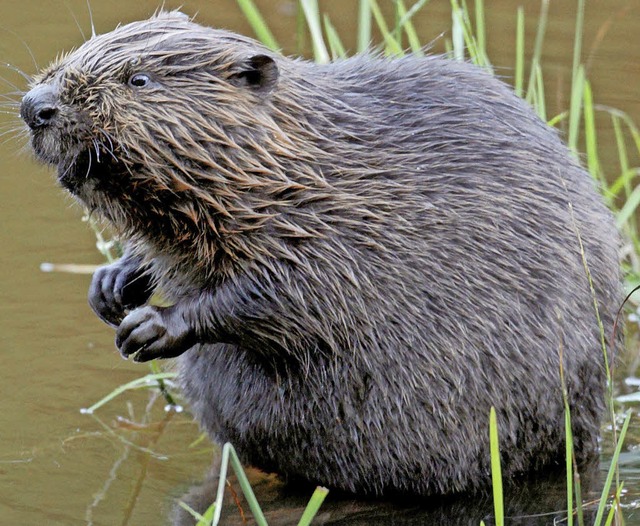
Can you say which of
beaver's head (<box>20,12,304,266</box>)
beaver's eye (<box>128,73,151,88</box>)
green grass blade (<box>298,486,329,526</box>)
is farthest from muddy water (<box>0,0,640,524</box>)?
green grass blade (<box>298,486,329,526</box>)

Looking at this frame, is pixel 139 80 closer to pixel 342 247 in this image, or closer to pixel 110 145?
pixel 110 145

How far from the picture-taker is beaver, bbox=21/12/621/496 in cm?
346

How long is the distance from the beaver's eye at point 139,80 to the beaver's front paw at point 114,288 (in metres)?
0.75

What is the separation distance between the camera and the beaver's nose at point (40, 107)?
3.35 meters

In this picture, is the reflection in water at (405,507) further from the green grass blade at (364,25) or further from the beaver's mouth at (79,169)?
the green grass blade at (364,25)

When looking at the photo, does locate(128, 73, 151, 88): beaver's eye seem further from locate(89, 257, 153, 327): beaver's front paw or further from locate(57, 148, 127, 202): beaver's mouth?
locate(89, 257, 153, 327): beaver's front paw

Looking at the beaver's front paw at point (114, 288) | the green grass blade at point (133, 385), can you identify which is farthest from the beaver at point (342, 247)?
the green grass blade at point (133, 385)

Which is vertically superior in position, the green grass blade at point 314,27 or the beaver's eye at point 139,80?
the beaver's eye at point 139,80

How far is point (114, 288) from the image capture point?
405 centimetres

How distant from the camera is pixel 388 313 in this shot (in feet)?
12.0

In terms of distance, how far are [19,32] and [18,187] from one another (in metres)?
1.82

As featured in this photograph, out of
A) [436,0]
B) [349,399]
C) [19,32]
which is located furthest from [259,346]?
[436,0]

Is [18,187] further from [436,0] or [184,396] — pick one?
[436,0]

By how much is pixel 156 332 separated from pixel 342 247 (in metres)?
0.55
